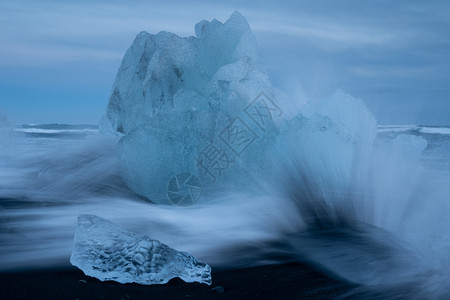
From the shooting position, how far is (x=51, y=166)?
285 inches

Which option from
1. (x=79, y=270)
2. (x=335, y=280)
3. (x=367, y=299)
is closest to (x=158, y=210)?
(x=79, y=270)

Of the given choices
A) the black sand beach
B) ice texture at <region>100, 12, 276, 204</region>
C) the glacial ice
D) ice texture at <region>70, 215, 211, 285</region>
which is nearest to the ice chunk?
the glacial ice

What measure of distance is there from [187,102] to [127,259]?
2.82 metres

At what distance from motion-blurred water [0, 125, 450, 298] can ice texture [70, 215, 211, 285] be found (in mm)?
395

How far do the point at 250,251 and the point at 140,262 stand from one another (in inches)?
41.8

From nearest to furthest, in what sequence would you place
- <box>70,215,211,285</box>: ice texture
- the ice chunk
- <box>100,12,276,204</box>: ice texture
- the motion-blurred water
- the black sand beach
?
the black sand beach → <box>70,215,211,285</box>: ice texture → the motion-blurred water → <box>100,12,276,204</box>: ice texture → the ice chunk

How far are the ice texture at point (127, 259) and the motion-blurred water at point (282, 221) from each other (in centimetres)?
40

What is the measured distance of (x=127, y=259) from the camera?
2.53 m

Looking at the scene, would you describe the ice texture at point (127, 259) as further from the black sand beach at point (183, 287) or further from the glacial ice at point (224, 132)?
the glacial ice at point (224, 132)

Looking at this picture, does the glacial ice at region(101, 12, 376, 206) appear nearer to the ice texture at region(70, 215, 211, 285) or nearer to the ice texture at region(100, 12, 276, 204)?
the ice texture at region(100, 12, 276, 204)

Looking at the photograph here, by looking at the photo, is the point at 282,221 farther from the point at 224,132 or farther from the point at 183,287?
the point at 183,287

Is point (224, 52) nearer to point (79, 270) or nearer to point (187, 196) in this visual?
point (187, 196)

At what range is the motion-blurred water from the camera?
10.1 feet

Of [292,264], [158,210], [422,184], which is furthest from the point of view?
[422,184]
